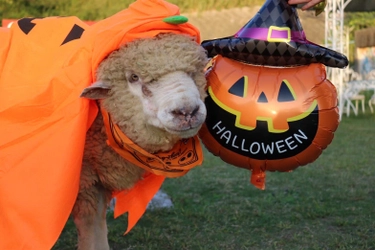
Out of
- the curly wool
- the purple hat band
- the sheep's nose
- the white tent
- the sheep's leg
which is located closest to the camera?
the sheep's nose

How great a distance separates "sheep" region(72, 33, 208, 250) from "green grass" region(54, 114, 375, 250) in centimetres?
96

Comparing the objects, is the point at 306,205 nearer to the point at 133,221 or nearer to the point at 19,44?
the point at 133,221

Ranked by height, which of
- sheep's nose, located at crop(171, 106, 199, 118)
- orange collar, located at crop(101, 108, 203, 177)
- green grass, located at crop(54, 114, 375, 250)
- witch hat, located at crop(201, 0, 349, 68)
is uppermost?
witch hat, located at crop(201, 0, 349, 68)

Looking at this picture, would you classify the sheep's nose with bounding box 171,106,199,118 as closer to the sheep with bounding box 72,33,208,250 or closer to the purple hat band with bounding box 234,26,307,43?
the sheep with bounding box 72,33,208,250

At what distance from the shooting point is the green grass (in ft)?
10.4

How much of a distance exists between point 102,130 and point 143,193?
0.50m

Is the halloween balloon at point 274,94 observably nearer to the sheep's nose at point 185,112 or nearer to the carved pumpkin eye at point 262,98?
the carved pumpkin eye at point 262,98

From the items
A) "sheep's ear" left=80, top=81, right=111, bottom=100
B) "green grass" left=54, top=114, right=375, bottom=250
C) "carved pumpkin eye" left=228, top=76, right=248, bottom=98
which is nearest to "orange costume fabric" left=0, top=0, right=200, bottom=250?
"sheep's ear" left=80, top=81, right=111, bottom=100

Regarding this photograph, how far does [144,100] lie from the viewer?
81.4 inches

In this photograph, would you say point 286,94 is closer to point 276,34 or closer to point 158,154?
point 276,34

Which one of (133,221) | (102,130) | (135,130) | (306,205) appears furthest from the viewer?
(306,205)

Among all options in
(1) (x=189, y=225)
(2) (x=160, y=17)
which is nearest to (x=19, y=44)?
(2) (x=160, y=17)

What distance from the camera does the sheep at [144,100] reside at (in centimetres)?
196

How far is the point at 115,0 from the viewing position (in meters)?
13.9
